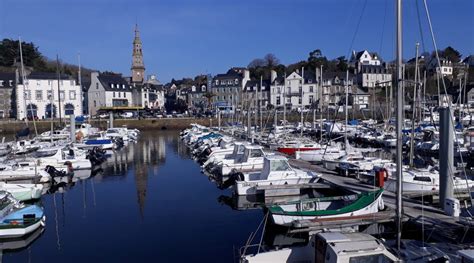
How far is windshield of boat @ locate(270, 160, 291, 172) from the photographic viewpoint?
25.9 m

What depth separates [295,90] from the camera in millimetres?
108812

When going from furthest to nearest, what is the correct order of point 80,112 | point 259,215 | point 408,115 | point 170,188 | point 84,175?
1. point 80,112
2. point 408,115
3. point 84,175
4. point 170,188
5. point 259,215

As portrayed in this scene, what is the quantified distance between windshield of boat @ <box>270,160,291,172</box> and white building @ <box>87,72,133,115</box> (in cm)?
7877

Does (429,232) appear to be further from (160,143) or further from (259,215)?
(160,143)

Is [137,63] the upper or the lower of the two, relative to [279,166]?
upper

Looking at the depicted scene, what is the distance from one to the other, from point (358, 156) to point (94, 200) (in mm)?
18201

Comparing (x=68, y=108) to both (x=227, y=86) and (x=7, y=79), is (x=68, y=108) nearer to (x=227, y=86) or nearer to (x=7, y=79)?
(x=7, y=79)

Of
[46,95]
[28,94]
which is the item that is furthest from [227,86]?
[28,94]

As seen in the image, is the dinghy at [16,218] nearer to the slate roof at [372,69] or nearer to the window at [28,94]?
the window at [28,94]

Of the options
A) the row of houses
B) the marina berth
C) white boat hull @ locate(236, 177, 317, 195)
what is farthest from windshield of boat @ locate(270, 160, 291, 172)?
the row of houses

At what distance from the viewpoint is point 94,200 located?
27.0 meters

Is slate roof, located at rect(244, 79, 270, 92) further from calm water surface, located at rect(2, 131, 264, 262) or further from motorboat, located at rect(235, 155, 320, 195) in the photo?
motorboat, located at rect(235, 155, 320, 195)

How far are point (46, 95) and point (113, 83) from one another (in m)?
16.9

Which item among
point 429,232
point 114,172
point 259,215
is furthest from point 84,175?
point 429,232
